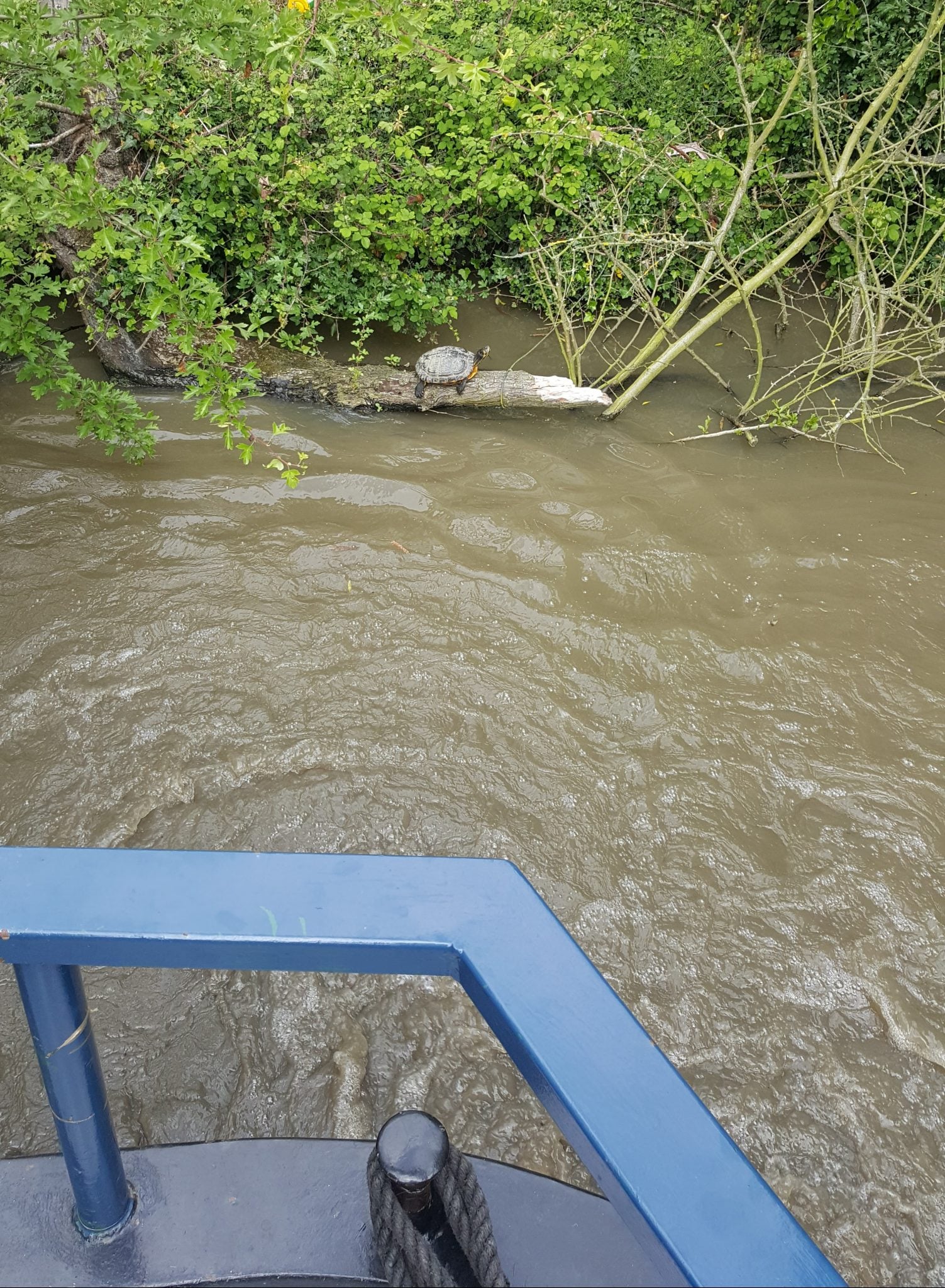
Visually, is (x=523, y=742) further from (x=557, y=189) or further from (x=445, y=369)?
(x=557, y=189)

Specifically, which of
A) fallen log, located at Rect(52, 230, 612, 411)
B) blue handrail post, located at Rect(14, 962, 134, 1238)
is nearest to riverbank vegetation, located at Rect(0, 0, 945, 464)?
fallen log, located at Rect(52, 230, 612, 411)

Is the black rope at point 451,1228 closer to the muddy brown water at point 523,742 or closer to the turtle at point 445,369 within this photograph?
the muddy brown water at point 523,742

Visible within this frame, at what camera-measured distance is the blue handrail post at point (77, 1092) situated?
911mm

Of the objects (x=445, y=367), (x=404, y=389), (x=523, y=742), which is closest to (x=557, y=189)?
(x=445, y=367)

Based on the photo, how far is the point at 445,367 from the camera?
579 cm

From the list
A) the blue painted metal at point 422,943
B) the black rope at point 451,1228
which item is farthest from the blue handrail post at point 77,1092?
the black rope at point 451,1228

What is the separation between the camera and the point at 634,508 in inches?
200

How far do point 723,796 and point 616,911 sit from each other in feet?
2.40

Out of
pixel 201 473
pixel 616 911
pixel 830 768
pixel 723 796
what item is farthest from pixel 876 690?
pixel 201 473

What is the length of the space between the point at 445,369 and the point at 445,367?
0.01 m

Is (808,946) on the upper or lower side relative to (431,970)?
lower

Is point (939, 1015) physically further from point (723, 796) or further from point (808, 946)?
point (723, 796)

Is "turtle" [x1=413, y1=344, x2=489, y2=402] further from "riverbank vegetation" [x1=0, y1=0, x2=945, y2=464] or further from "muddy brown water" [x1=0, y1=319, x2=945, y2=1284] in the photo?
"riverbank vegetation" [x1=0, y1=0, x2=945, y2=464]

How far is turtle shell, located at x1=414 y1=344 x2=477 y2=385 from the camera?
5770 mm
